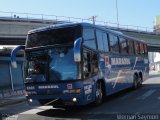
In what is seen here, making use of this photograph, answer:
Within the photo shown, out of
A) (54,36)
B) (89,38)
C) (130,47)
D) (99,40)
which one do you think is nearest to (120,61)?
(130,47)

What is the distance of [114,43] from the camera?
1808 centimetres

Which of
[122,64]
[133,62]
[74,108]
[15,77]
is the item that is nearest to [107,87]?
[74,108]

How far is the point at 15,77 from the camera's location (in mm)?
36094

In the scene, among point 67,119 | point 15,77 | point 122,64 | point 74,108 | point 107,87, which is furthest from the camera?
point 15,77

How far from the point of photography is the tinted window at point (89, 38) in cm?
1391

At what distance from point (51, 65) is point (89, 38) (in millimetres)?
2011

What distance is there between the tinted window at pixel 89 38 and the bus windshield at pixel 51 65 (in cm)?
93

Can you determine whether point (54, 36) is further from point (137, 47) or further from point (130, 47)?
point (137, 47)

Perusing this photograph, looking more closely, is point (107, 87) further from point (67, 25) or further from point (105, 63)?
point (67, 25)

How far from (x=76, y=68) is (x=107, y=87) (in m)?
3.56

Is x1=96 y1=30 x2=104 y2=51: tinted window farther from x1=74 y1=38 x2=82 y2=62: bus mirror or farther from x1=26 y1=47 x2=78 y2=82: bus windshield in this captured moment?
x1=74 y1=38 x2=82 y2=62: bus mirror

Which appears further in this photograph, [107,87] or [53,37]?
[107,87]

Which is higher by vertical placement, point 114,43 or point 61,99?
point 114,43

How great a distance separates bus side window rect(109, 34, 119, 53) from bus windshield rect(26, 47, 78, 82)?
4.63 meters
